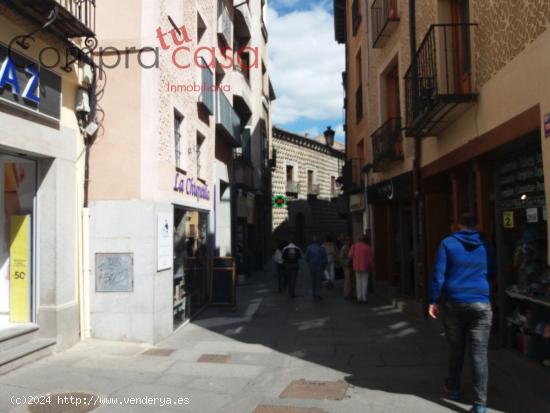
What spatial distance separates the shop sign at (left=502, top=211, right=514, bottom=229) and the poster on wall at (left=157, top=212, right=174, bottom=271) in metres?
5.15

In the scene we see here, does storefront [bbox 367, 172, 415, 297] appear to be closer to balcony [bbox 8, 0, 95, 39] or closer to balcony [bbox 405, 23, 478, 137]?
balcony [bbox 405, 23, 478, 137]

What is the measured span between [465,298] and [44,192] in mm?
5787

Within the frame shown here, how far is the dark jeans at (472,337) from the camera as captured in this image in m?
4.96

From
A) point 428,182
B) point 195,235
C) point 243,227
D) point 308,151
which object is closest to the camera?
point 428,182

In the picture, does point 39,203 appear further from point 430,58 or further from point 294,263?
point 294,263

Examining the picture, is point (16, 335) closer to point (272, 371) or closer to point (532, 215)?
point (272, 371)

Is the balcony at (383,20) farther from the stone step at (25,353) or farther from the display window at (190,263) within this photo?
the stone step at (25,353)

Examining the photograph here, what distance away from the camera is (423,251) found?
10.6m

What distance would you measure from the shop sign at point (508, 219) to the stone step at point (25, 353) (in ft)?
20.8

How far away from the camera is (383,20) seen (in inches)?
497

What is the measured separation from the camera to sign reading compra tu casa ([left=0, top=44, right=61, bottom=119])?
642cm

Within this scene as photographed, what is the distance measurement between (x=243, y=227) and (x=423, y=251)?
1176 centimetres

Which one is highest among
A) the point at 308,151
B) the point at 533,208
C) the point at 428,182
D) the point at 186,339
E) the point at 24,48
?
the point at 308,151

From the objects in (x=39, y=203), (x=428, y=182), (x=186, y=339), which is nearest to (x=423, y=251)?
(x=428, y=182)
